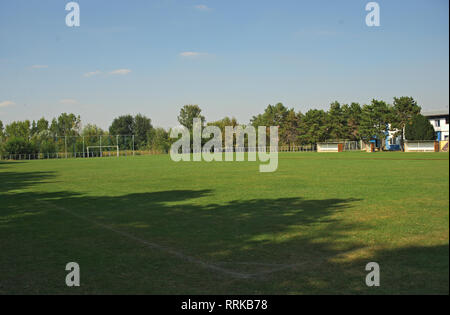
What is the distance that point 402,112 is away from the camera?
5775cm

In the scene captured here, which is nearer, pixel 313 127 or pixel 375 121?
pixel 375 121

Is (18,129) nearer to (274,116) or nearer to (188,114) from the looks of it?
(188,114)

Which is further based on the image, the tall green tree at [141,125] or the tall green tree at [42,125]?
the tall green tree at [141,125]

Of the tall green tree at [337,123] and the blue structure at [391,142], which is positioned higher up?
the tall green tree at [337,123]

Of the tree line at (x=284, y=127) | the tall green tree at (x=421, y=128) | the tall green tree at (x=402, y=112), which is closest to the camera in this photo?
the tall green tree at (x=421, y=128)

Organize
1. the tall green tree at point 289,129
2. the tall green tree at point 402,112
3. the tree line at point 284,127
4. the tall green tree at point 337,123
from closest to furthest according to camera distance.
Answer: the tall green tree at point 402,112, the tree line at point 284,127, the tall green tree at point 337,123, the tall green tree at point 289,129

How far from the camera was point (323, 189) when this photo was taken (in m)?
13.6

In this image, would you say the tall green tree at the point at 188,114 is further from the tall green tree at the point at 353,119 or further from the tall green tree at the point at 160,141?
the tall green tree at the point at 353,119

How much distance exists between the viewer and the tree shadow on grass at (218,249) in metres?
4.39

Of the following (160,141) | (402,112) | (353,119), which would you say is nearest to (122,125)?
(160,141)

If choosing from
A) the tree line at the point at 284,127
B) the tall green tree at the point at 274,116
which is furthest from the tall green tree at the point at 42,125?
the tall green tree at the point at 274,116

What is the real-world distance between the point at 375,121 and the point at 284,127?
849 inches
